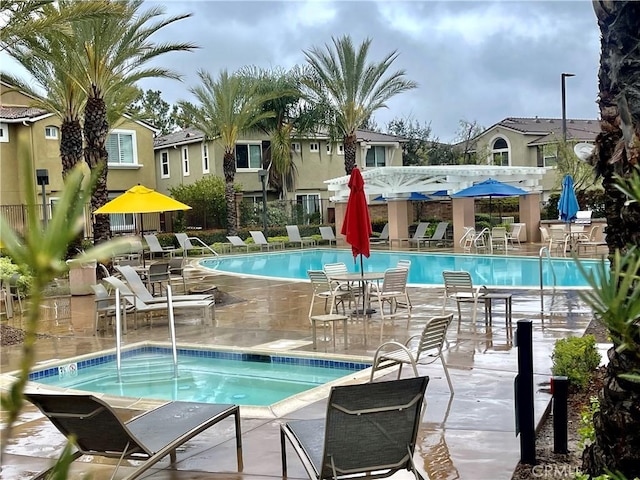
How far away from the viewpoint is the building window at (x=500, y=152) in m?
43.6

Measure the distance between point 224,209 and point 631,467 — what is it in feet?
101

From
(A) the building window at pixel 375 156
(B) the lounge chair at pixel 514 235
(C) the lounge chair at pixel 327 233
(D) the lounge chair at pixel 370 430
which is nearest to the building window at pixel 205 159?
(C) the lounge chair at pixel 327 233

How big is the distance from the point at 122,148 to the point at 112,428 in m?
31.7

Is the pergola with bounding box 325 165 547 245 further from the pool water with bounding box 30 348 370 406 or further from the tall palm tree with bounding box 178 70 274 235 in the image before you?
the pool water with bounding box 30 348 370 406

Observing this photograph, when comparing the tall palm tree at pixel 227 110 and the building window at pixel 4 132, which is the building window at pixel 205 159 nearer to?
the tall palm tree at pixel 227 110

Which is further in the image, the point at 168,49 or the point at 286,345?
the point at 168,49

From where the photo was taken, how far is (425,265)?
22.0 metres

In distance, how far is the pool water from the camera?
8320 mm

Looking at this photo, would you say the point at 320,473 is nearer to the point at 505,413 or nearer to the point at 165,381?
the point at 505,413

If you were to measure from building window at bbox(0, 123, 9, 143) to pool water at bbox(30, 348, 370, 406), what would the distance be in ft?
73.3

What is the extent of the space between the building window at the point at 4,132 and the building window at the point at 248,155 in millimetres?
Answer: 11469

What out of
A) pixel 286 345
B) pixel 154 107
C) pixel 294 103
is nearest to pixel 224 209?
pixel 294 103

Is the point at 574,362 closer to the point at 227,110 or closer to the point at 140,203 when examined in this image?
the point at 140,203

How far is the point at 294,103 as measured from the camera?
3522 centimetres
